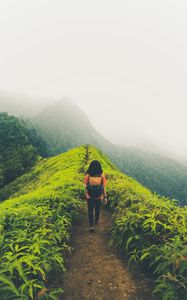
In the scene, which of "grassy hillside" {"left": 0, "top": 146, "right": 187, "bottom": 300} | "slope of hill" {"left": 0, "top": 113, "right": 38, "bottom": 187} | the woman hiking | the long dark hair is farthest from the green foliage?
"slope of hill" {"left": 0, "top": 113, "right": 38, "bottom": 187}

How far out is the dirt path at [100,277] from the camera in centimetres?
803

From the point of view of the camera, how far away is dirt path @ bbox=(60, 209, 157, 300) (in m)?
8.03

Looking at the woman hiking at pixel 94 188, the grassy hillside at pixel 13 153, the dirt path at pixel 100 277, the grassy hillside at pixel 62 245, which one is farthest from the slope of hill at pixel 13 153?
the dirt path at pixel 100 277

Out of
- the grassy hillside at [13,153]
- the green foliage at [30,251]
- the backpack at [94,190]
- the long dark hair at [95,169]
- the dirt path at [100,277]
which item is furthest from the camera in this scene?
the grassy hillside at [13,153]

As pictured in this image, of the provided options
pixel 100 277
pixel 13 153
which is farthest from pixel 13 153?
pixel 100 277

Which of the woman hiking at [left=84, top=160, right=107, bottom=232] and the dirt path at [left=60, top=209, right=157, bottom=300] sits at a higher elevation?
the woman hiking at [left=84, top=160, right=107, bottom=232]

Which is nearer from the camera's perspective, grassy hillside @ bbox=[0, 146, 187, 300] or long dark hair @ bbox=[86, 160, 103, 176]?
grassy hillside @ bbox=[0, 146, 187, 300]

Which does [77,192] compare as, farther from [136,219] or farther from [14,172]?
[14,172]

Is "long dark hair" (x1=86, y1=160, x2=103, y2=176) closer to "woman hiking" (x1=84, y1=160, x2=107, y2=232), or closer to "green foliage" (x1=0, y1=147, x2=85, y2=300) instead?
"woman hiking" (x1=84, y1=160, x2=107, y2=232)

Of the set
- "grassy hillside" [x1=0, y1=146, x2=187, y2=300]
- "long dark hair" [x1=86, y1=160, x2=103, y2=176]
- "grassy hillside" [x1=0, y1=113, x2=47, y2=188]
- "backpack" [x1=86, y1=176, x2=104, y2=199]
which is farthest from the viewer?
"grassy hillside" [x1=0, y1=113, x2=47, y2=188]

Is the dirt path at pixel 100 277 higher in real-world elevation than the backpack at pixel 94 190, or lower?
lower

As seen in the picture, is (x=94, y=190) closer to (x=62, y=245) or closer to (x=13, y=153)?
(x=62, y=245)

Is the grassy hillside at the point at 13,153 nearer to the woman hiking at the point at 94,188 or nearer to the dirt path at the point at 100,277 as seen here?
the woman hiking at the point at 94,188

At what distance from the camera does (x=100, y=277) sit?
8.87 m
